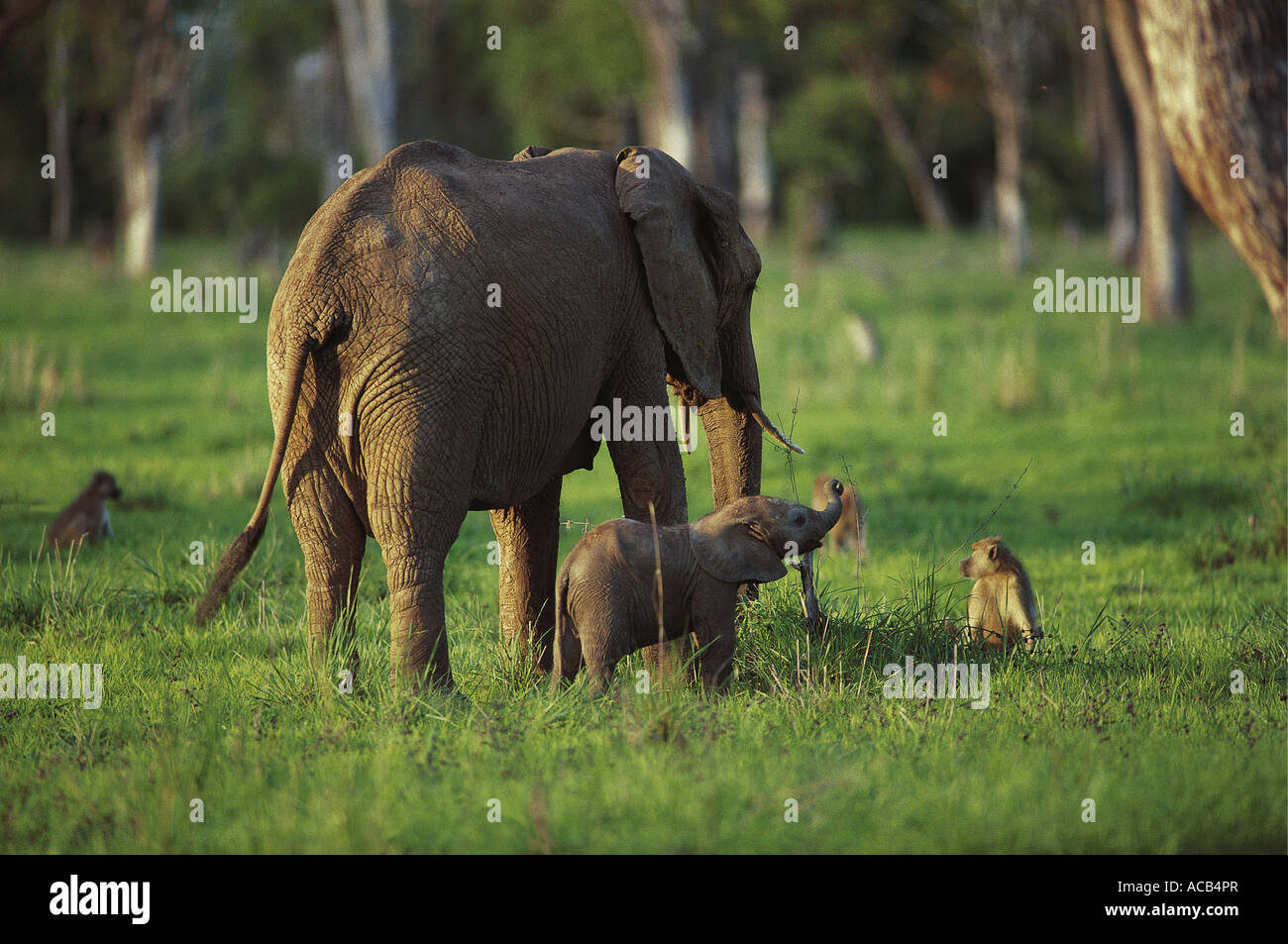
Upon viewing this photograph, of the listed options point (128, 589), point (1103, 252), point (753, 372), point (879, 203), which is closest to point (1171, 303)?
point (1103, 252)

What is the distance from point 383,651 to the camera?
7367mm

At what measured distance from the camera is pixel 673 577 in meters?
6.63

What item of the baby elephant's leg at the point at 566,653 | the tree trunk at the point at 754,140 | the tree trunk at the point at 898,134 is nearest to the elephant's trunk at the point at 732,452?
the baby elephant's leg at the point at 566,653

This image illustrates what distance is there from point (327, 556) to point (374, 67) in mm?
26052

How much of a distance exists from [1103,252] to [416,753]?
100 ft

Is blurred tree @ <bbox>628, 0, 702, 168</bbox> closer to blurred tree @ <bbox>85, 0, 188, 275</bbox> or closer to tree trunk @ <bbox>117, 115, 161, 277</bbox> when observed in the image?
blurred tree @ <bbox>85, 0, 188, 275</bbox>

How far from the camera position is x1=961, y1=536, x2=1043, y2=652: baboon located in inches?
309

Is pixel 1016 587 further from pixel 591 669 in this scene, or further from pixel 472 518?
pixel 472 518

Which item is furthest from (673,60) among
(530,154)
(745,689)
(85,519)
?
(745,689)

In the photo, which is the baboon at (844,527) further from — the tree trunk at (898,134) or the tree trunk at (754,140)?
the tree trunk at (754,140)

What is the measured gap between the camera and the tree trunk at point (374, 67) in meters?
30.6

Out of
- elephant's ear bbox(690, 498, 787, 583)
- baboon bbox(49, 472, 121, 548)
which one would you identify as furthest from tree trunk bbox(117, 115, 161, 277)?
elephant's ear bbox(690, 498, 787, 583)

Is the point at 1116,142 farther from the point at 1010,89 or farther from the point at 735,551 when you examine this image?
the point at 735,551

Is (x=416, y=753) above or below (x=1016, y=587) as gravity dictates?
below
